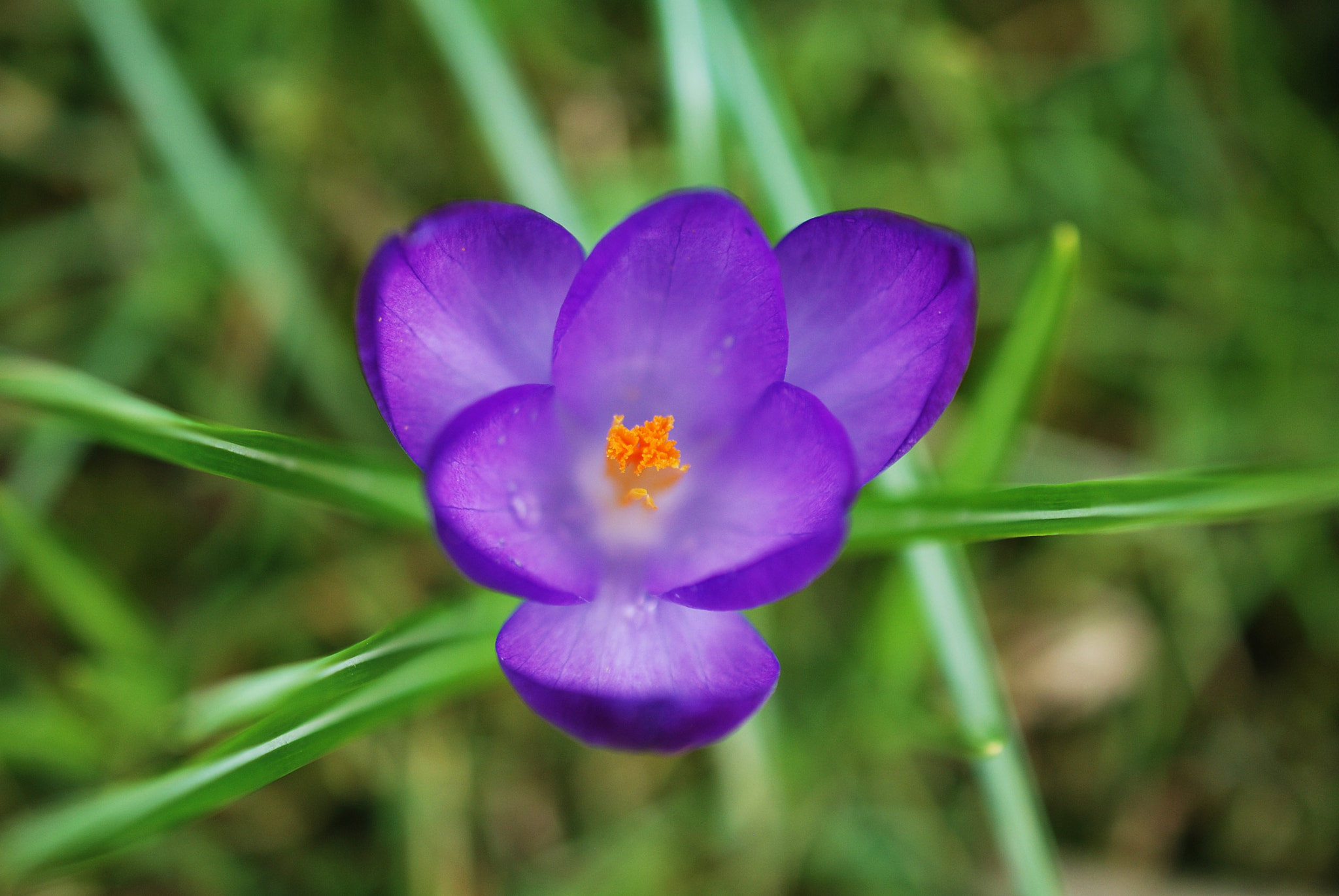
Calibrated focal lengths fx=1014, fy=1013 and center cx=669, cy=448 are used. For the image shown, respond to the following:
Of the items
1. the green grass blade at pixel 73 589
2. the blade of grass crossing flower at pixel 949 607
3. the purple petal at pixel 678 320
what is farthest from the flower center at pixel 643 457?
the green grass blade at pixel 73 589

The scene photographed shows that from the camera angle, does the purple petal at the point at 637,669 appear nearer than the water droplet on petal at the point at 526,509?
Yes

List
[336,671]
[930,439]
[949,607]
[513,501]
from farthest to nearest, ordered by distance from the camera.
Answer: [930,439]
[949,607]
[513,501]
[336,671]

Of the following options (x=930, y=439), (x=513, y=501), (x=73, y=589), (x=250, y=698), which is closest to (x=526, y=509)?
(x=513, y=501)

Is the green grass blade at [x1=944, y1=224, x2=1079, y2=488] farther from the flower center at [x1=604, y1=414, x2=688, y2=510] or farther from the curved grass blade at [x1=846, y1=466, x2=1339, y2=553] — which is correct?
the flower center at [x1=604, y1=414, x2=688, y2=510]

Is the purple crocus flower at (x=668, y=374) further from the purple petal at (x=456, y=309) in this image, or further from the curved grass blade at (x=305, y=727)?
the curved grass blade at (x=305, y=727)

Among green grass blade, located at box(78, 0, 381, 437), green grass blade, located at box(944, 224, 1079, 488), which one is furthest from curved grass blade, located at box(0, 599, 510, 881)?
green grass blade, located at box(78, 0, 381, 437)

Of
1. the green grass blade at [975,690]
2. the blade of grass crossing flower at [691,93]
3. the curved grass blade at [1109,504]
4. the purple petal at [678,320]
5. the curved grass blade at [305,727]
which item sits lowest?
the green grass blade at [975,690]

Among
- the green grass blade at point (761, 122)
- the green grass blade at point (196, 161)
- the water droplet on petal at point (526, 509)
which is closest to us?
the water droplet on petal at point (526, 509)

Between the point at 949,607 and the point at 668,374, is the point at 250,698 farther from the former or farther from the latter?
the point at 949,607

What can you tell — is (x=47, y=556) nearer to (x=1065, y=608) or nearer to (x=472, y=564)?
(x=472, y=564)
